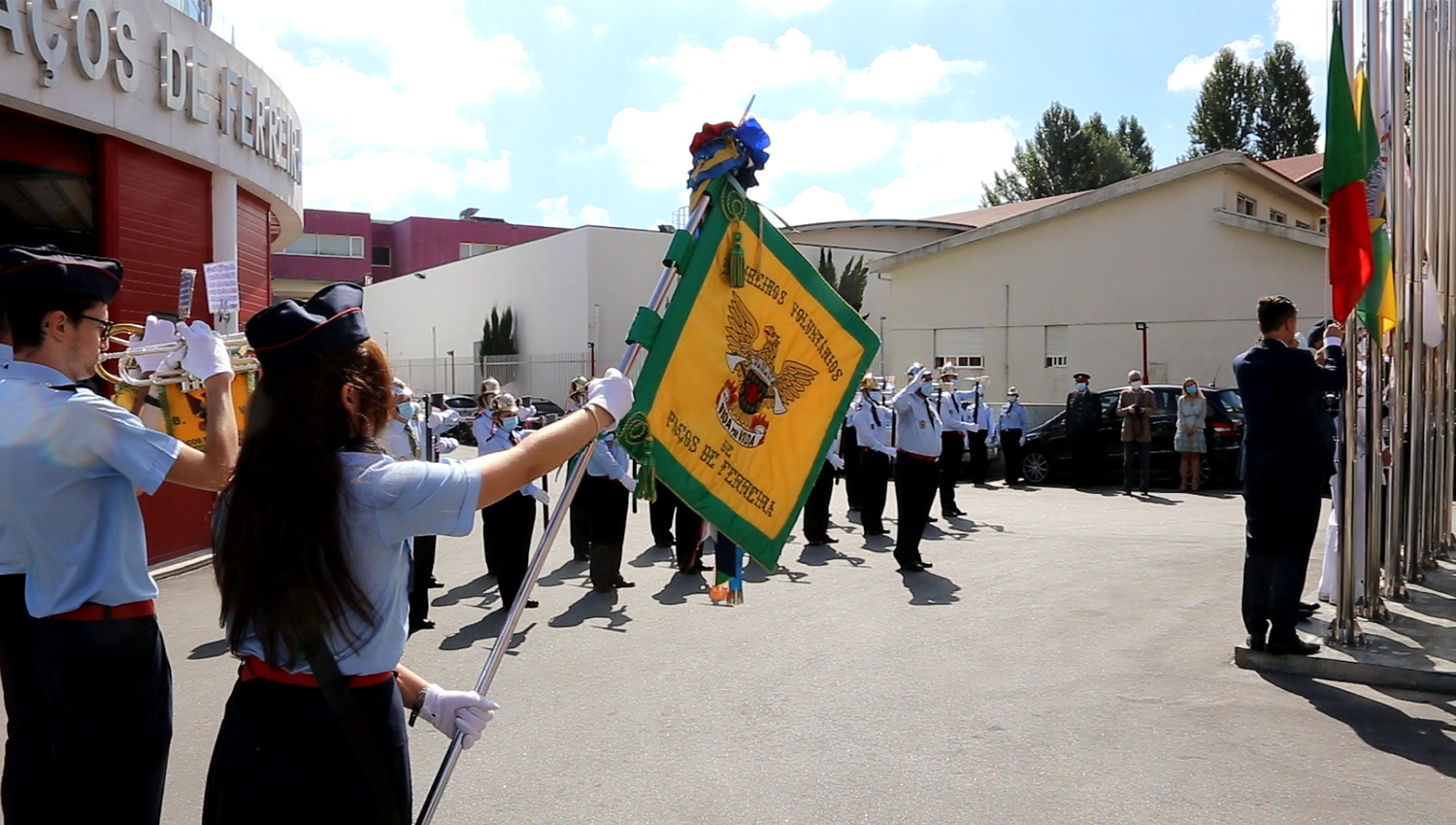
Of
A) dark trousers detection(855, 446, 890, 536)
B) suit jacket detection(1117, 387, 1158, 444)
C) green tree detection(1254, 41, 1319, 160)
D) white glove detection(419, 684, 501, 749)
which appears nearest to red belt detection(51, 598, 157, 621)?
white glove detection(419, 684, 501, 749)

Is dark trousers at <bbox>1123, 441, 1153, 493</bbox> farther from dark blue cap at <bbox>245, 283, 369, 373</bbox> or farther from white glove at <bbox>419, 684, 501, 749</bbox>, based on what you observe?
dark blue cap at <bbox>245, 283, 369, 373</bbox>

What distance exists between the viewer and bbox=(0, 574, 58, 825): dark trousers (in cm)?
312

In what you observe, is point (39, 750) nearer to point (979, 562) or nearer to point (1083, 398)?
point (979, 562)

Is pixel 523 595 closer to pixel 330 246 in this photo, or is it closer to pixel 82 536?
pixel 82 536

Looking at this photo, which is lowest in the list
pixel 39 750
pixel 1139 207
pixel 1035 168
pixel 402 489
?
pixel 39 750

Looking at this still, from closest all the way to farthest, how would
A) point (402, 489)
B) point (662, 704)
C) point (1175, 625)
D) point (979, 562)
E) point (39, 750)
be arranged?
point (402, 489) < point (39, 750) < point (662, 704) < point (1175, 625) < point (979, 562)

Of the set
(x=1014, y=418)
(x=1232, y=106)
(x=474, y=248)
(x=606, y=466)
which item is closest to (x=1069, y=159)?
(x=1232, y=106)

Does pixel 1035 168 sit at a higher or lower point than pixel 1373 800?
higher

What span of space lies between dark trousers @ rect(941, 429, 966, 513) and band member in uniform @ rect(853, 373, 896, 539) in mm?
1133

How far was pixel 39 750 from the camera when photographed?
10.3 feet

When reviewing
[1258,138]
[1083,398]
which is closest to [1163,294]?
[1083,398]

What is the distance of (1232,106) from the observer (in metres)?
56.6

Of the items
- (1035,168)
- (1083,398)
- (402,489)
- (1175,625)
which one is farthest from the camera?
(1035,168)

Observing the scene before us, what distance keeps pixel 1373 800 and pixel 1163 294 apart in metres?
23.6
